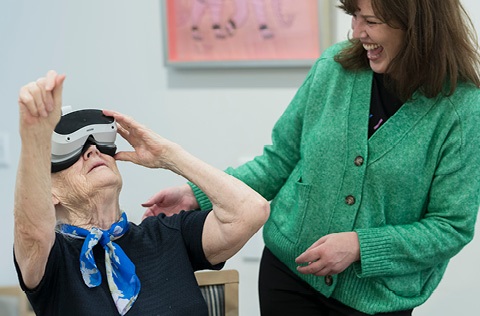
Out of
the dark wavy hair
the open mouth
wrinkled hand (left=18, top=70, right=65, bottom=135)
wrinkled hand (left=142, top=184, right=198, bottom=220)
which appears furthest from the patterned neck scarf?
the dark wavy hair

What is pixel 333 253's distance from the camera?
188 cm

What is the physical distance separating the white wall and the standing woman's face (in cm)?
91

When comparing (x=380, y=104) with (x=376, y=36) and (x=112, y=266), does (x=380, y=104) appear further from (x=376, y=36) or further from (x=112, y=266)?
(x=112, y=266)

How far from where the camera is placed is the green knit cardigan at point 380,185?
1.88m

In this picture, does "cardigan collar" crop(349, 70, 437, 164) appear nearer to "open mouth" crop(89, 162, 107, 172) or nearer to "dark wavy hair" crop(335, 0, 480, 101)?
"dark wavy hair" crop(335, 0, 480, 101)

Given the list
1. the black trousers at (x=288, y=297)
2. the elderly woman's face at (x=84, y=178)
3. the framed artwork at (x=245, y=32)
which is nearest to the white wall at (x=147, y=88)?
the framed artwork at (x=245, y=32)

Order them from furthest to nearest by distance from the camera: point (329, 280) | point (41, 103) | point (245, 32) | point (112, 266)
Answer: point (245, 32) < point (329, 280) < point (112, 266) < point (41, 103)

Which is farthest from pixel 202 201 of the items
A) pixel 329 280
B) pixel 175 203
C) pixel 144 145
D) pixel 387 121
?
pixel 387 121

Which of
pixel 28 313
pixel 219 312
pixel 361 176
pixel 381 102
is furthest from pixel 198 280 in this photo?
pixel 28 313

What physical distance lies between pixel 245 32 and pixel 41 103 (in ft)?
4.72

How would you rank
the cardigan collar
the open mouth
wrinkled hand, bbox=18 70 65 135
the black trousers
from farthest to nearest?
the black trousers
the cardigan collar
the open mouth
wrinkled hand, bbox=18 70 65 135

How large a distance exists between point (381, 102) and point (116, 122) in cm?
65

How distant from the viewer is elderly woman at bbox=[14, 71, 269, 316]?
1.69m

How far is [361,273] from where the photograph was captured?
193 centimetres
